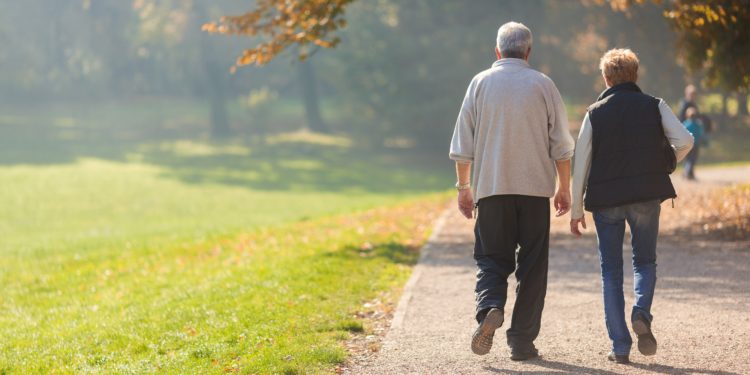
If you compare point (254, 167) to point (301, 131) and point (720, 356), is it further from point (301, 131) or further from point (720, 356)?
point (720, 356)

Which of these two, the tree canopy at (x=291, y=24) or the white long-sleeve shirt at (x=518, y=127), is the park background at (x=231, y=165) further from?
the tree canopy at (x=291, y=24)

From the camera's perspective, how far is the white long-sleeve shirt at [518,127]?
6293 millimetres

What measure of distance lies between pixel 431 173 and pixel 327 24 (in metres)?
30.3

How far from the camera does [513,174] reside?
6.32 metres

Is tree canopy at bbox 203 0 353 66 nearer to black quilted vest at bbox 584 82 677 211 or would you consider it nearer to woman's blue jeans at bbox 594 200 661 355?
black quilted vest at bbox 584 82 677 211

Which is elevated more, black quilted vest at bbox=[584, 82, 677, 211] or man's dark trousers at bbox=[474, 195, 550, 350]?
black quilted vest at bbox=[584, 82, 677, 211]

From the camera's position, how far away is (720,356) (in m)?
6.38

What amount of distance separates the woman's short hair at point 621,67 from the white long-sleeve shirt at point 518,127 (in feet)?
1.21

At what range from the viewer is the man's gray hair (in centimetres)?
637

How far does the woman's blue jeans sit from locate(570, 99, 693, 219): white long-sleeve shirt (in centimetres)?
16

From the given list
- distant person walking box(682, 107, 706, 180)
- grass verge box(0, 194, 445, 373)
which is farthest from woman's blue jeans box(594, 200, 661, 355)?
distant person walking box(682, 107, 706, 180)

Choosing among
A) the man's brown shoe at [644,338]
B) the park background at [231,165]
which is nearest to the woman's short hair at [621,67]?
the man's brown shoe at [644,338]

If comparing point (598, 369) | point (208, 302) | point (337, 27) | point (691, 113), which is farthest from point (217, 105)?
point (598, 369)

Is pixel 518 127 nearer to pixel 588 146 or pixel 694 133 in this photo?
pixel 588 146
